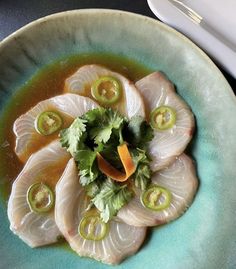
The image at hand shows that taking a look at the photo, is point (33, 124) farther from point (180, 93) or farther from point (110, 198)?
point (180, 93)

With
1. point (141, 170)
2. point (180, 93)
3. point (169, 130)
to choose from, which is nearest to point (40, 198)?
point (141, 170)

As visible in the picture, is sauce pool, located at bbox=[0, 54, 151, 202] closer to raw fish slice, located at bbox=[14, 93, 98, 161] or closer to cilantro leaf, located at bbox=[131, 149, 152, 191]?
raw fish slice, located at bbox=[14, 93, 98, 161]

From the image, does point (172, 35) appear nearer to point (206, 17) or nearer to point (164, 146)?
point (206, 17)

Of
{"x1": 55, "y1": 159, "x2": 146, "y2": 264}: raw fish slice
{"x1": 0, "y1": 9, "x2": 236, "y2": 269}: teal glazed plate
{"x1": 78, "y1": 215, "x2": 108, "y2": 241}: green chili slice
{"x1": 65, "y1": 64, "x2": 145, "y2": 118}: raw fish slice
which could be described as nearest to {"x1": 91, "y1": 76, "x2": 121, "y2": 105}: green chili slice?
{"x1": 65, "y1": 64, "x2": 145, "y2": 118}: raw fish slice

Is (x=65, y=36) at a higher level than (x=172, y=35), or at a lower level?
lower

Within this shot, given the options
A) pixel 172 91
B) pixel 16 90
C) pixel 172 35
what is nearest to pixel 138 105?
pixel 172 91
